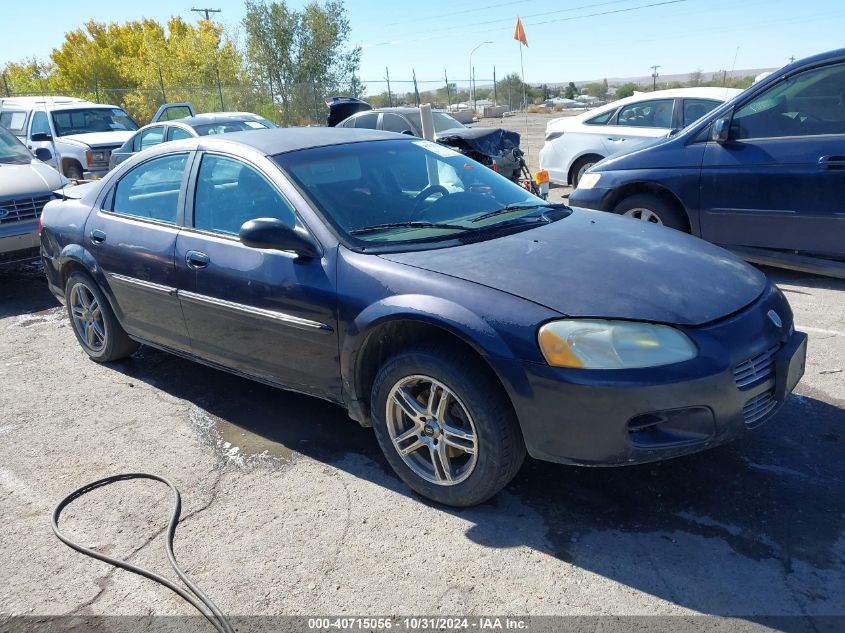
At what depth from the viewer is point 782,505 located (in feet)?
10.1

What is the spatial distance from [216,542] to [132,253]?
82.7 inches

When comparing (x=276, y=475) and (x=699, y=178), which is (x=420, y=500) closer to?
(x=276, y=475)

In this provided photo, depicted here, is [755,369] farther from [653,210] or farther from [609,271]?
[653,210]

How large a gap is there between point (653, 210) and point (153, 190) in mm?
4318

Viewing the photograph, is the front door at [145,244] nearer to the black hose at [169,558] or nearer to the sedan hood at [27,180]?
the black hose at [169,558]

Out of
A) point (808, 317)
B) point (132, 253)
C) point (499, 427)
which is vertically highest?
point (132, 253)

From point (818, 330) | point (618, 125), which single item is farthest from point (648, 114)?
point (818, 330)

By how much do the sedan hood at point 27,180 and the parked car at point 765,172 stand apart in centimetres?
598

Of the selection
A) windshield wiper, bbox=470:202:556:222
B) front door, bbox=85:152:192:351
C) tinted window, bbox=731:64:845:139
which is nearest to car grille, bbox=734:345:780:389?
windshield wiper, bbox=470:202:556:222

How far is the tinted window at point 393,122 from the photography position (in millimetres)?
14447

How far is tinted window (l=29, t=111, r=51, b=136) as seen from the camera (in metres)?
15.0

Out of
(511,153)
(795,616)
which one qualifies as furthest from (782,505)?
(511,153)

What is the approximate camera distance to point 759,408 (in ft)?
9.94

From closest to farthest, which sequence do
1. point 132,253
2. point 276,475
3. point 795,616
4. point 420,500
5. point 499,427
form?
point 795,616
point 499,427
point 420,500
point 276,475
point 132,253
